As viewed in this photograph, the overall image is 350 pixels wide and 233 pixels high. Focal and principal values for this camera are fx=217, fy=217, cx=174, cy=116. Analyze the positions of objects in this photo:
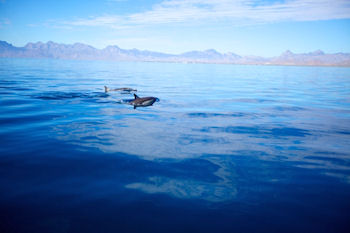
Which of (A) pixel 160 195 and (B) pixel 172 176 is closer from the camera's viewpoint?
(A) pixel 160 195

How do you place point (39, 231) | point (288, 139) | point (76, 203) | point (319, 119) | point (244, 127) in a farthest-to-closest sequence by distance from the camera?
point (319, 119) → point (244, 127) → point (288, 139) → point (76, 203) → point (39, 231)

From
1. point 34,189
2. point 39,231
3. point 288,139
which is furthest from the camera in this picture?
point 288,139

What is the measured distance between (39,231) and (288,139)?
25.7 ft

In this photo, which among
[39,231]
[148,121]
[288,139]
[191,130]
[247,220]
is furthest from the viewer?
[148,121]

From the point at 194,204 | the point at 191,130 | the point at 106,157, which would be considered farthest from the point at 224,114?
the point at 194,204

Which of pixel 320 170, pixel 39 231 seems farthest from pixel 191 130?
pixel 39 231

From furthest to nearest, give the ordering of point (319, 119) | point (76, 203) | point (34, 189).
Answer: point (319, 119) < point (34, 189) < point (76, 203)

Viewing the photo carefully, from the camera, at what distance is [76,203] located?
13.1ft

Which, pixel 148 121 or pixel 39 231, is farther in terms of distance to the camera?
pixel 148 121

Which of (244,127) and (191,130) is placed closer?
(191,130)

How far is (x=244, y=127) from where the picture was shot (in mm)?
9547

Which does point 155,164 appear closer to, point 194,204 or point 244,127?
point 194,204

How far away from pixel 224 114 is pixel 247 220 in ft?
28.5

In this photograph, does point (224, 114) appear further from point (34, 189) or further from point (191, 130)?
point (34, 189)
